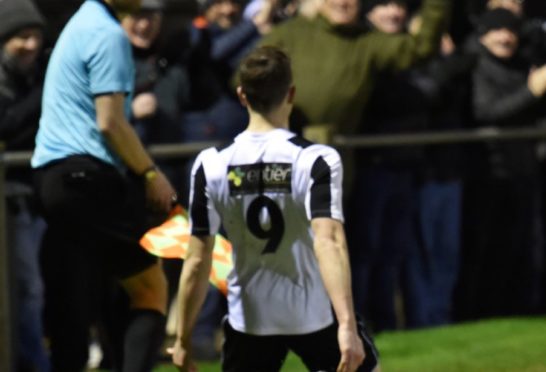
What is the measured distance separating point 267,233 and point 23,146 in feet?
10.7

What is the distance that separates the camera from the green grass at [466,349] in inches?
389

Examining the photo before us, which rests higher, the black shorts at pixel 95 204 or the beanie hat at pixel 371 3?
the black shorts at pixel 95 204

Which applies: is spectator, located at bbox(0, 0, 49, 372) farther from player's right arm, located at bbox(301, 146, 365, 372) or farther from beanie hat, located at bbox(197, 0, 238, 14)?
player's right arm, located at bbox(301, 146, 365, 372)

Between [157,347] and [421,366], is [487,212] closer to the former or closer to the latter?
[421,366]

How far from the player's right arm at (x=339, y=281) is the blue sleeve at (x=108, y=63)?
1.45m

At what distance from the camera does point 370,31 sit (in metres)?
11.1

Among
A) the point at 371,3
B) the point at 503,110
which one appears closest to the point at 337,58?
the point at 371,3

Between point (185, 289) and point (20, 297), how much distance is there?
2949 mm

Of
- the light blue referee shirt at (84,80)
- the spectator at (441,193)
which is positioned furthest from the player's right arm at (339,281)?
the spectator at (441,193)

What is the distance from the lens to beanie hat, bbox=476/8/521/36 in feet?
39.7

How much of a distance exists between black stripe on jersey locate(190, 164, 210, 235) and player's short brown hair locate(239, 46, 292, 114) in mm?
318

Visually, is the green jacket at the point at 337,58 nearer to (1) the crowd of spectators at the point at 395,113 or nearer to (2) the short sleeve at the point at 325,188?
(1) the crowd of spectators at the point at 395,113

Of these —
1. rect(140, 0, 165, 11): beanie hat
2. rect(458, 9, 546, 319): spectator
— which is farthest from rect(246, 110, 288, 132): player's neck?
rect(458, 9, 546, 319): spectator

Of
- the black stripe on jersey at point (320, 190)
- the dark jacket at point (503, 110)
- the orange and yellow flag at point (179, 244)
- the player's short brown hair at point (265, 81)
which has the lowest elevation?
the dark jacket at point (503, 110)
